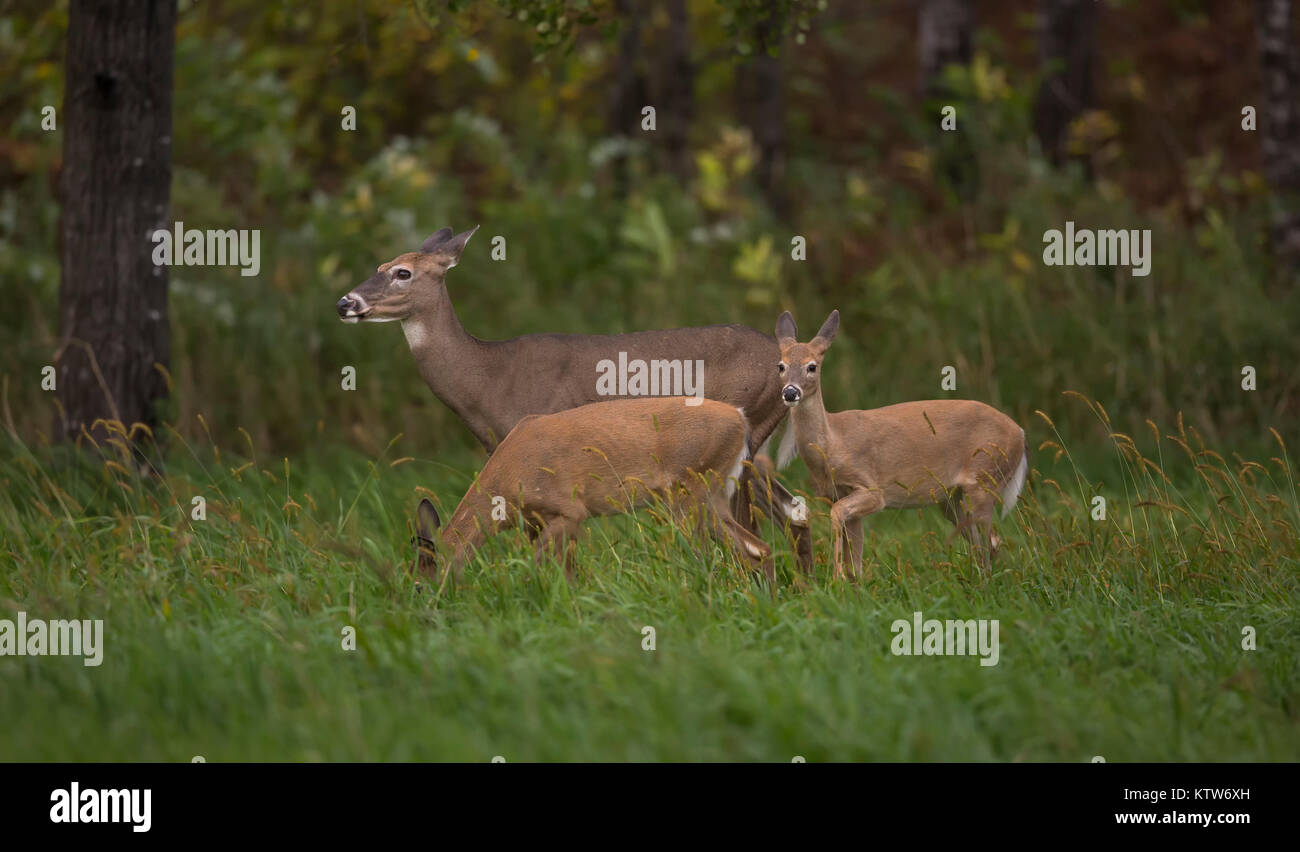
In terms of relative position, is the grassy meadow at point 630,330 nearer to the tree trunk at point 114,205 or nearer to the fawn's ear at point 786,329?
the tree trunk at point 114,205

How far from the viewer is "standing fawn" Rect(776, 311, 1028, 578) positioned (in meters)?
6.86

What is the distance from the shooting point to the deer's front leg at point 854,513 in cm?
678

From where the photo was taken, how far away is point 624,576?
6535 mm

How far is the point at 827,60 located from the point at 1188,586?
20.5 metres

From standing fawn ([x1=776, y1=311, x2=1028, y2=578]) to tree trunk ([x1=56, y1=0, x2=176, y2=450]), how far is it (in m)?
3.96

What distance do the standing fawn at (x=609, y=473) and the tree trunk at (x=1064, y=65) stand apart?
29.9 feet

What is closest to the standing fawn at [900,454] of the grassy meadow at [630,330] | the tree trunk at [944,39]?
the grassy meadow at [630,330]

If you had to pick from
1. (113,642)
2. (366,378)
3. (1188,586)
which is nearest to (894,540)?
(1188,586)

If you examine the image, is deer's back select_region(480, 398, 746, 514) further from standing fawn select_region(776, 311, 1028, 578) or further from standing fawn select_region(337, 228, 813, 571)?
standing fawn select_region(337, 228, 813, 571)

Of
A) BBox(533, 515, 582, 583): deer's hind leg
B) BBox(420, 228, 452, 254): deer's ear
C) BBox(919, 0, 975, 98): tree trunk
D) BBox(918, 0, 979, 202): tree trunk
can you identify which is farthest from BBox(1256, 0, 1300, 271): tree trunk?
BBox(533, 515, 582, 583): deer's hind leg

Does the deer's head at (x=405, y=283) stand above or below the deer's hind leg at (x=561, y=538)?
above

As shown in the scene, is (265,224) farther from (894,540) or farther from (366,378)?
(894,540)

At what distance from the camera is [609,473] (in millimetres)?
6695

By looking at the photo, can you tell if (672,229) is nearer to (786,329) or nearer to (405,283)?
(405,283)
